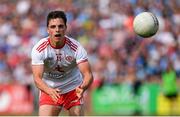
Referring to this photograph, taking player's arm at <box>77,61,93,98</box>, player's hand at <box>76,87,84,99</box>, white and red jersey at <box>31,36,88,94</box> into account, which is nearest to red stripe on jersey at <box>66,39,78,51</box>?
white and red jersey at <box>31,36,88,94</box>

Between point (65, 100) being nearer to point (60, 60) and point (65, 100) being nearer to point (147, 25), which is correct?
point (60, 60)

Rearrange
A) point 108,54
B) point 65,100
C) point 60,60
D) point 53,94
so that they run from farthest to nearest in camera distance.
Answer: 1. point 108,54
2. point 65,100
3. point 60,60
4. point 53,94

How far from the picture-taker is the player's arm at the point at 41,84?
7449 mm

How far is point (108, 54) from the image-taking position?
17641 millimetres

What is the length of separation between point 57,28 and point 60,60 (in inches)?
19.1

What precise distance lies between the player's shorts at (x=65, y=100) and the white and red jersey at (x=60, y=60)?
77 mm

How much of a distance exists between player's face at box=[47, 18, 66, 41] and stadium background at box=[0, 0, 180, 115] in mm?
7373

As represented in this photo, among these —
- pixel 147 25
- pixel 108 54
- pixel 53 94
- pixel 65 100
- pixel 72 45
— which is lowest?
pixel 108 54

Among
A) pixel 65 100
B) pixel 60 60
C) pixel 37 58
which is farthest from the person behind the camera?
pixel 65 100

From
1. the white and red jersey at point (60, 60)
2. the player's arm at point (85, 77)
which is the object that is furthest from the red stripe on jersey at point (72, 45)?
the player's arm at point (85, 77)

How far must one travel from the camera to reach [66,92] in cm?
819

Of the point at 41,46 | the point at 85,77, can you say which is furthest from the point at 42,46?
the point at 85,77

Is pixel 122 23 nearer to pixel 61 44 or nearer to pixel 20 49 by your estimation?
pixel 20 49

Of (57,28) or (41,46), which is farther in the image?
(41,46)
